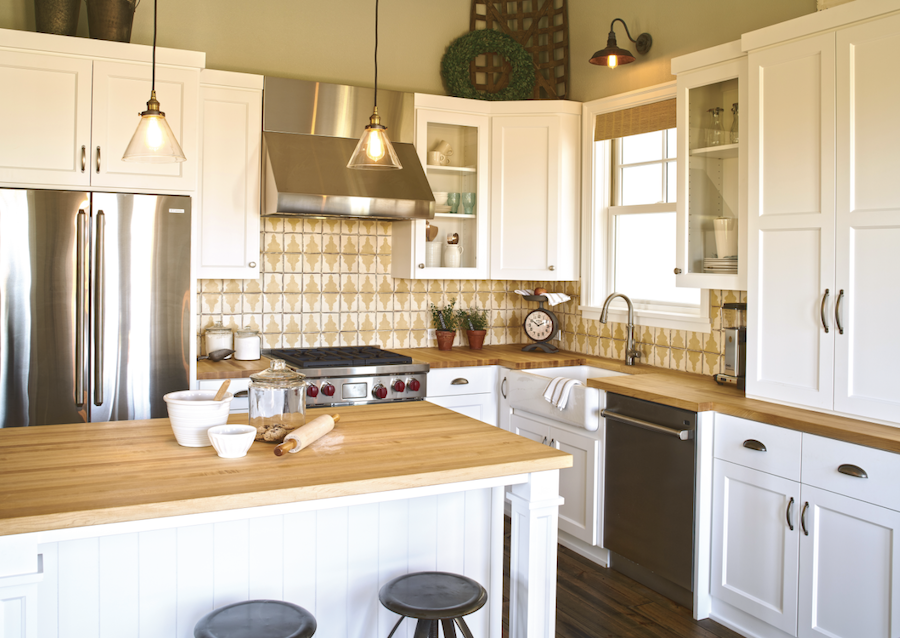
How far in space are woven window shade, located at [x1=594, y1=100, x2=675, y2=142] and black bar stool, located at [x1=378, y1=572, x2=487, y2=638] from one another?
2.87m

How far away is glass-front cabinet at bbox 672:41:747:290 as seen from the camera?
3193 millimetres

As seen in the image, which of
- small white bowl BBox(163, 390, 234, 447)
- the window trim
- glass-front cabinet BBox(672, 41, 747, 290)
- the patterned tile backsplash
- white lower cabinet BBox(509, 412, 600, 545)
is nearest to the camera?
small white bowl BBox(163, 390, 234, 447)

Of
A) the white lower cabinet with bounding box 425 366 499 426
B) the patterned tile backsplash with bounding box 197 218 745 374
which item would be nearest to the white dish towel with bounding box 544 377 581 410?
the white lower cabinet with bounding box 425 366 499 426

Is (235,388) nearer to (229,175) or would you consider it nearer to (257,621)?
(229,175)

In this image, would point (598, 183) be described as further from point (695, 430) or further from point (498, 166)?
point (695, 430)

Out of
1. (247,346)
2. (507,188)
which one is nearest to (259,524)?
(247,346)

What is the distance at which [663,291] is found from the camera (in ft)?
13.5

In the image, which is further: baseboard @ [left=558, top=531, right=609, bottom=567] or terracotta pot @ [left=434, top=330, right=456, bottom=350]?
terracotta pot @ [left=434, top=330, right=456, bottom=350]

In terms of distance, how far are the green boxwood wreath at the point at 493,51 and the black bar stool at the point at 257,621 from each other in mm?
3561

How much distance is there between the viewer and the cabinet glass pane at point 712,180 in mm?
3281

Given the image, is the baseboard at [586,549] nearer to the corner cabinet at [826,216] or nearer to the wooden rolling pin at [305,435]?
the corner cabinet at [826,216]

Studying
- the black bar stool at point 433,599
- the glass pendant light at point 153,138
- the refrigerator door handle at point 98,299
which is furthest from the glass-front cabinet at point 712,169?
the refrigerator door handle at point 98,299

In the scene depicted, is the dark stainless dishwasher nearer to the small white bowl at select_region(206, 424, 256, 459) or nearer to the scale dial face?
the scale dial face

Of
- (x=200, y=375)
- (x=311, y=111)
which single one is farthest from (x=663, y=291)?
(x=200, y=375)
